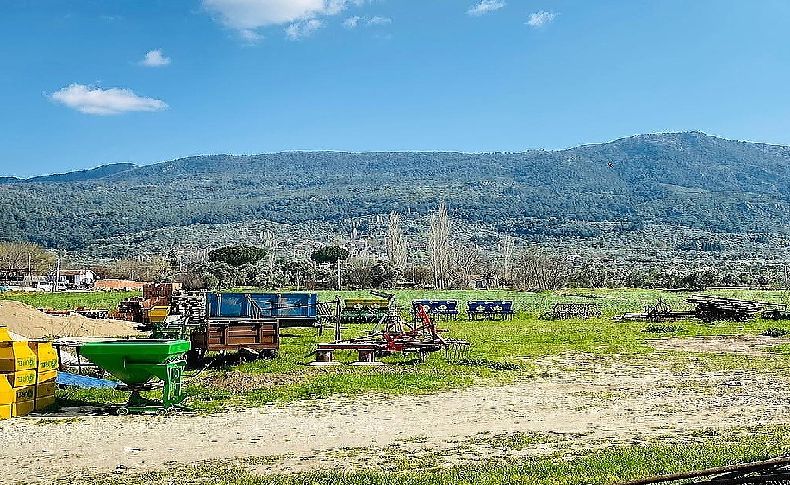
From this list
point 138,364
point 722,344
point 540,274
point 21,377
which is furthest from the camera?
point 540,274

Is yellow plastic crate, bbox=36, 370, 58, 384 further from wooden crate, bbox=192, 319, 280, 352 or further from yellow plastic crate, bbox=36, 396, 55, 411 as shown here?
wooden crate, bbox=192, 319, 280, 352

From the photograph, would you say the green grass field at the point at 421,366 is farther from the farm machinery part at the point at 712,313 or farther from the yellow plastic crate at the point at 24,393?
the farm machinery part at the point at 712,313

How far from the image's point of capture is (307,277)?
90875mm

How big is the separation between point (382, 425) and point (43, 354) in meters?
5.62

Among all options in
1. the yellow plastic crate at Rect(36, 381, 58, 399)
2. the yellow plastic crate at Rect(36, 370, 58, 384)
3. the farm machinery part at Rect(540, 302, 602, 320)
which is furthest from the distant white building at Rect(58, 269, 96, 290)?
the yellow plastic crate at Rect(36, 381, 58, 399)

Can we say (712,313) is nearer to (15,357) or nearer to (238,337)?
(238,337)

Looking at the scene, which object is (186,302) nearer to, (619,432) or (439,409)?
A: (439,409)

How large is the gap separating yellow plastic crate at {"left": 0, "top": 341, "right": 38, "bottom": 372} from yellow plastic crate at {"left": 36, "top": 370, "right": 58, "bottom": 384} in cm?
27

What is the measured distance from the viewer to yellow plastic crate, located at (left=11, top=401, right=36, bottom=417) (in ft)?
39.8

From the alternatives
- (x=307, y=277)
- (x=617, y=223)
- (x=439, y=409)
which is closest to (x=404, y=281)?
(x=307, y=277)

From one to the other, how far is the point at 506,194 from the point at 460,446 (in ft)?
628

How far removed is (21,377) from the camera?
12.3 meters

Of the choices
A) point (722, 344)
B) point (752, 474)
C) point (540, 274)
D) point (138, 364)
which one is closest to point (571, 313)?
point (722, 344)

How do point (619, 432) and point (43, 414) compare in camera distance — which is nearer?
point (619, 432)
